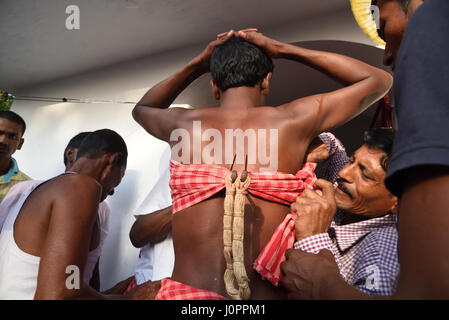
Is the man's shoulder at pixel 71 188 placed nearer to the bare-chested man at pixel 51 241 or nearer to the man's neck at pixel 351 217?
the bare-chested man at pixel 51 241

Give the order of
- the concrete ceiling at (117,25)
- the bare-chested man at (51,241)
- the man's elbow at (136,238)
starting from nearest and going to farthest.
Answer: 1. the bare-chested man at (51,241)
2. the man's elbow at (136,238)
3. the concrete ceiling at (117,25)

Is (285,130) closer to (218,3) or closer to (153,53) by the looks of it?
(218,3)

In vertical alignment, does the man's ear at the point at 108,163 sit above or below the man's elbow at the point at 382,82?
below

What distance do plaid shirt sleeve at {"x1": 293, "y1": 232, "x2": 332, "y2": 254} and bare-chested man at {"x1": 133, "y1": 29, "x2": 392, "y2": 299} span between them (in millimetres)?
109

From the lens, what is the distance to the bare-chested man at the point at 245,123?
122cm

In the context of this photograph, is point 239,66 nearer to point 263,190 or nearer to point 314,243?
point 263,190

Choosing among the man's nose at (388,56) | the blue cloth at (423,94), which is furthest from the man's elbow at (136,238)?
the blue cloth at (423,94)

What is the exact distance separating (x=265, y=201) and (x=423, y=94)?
770 millimetres

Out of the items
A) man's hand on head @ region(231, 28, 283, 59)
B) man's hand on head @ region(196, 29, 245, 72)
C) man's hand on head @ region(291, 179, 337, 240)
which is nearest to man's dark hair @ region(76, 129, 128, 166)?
man's hand on head @ region(196, 29, 245, 72)

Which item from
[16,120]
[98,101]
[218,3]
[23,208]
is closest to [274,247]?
[23,208]

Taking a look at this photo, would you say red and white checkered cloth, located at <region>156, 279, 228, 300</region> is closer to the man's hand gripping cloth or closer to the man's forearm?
the man's hand gripping cloth

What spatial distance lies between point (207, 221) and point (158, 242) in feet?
3.08

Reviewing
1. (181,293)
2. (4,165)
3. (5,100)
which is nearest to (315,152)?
(181,293)

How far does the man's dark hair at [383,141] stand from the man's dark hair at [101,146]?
1319 millimetres
